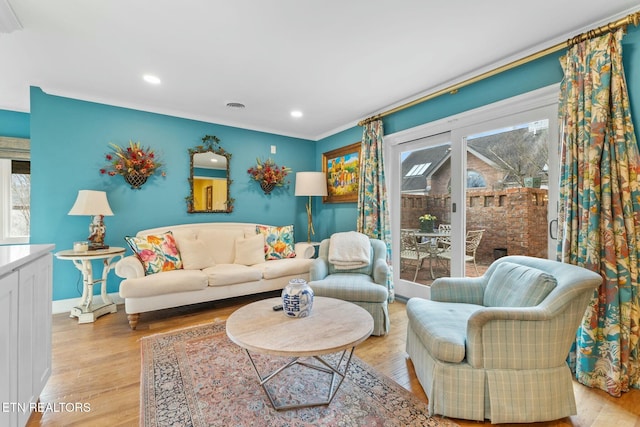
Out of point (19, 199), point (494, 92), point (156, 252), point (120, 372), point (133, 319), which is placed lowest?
point (120, 372)

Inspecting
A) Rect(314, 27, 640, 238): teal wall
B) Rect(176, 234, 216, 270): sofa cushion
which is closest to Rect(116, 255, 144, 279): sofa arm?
Rect(176, 234, 216, 270): sofa cushion

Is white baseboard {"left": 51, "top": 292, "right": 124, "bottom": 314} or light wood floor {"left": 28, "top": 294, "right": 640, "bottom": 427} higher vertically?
white baseboard {"left": 51, "top": 292, "right": 124, "bottom": 314}

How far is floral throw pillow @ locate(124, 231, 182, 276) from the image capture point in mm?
2900

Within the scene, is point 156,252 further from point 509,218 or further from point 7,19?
point 509,218

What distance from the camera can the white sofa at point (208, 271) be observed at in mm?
2678

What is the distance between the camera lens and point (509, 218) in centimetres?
260

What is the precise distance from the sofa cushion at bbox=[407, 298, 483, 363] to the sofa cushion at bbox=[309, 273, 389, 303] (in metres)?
0.46

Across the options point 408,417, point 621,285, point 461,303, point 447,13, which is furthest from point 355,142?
point 408,417

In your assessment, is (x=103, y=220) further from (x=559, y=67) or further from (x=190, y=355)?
(x=559, y=67)

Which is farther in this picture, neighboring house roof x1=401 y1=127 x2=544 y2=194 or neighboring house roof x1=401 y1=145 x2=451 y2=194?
neighboring house roof x1=401 y1=145 x2=451 y2=194

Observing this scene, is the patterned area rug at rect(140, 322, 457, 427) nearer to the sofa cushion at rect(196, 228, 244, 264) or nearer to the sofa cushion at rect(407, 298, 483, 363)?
the sofa cushion at rect(407, 298, 483, 363)

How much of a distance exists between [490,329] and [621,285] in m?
1.07

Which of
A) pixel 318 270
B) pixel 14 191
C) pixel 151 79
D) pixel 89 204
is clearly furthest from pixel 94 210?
pixel 318 270

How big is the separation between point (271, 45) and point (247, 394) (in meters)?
2.46
